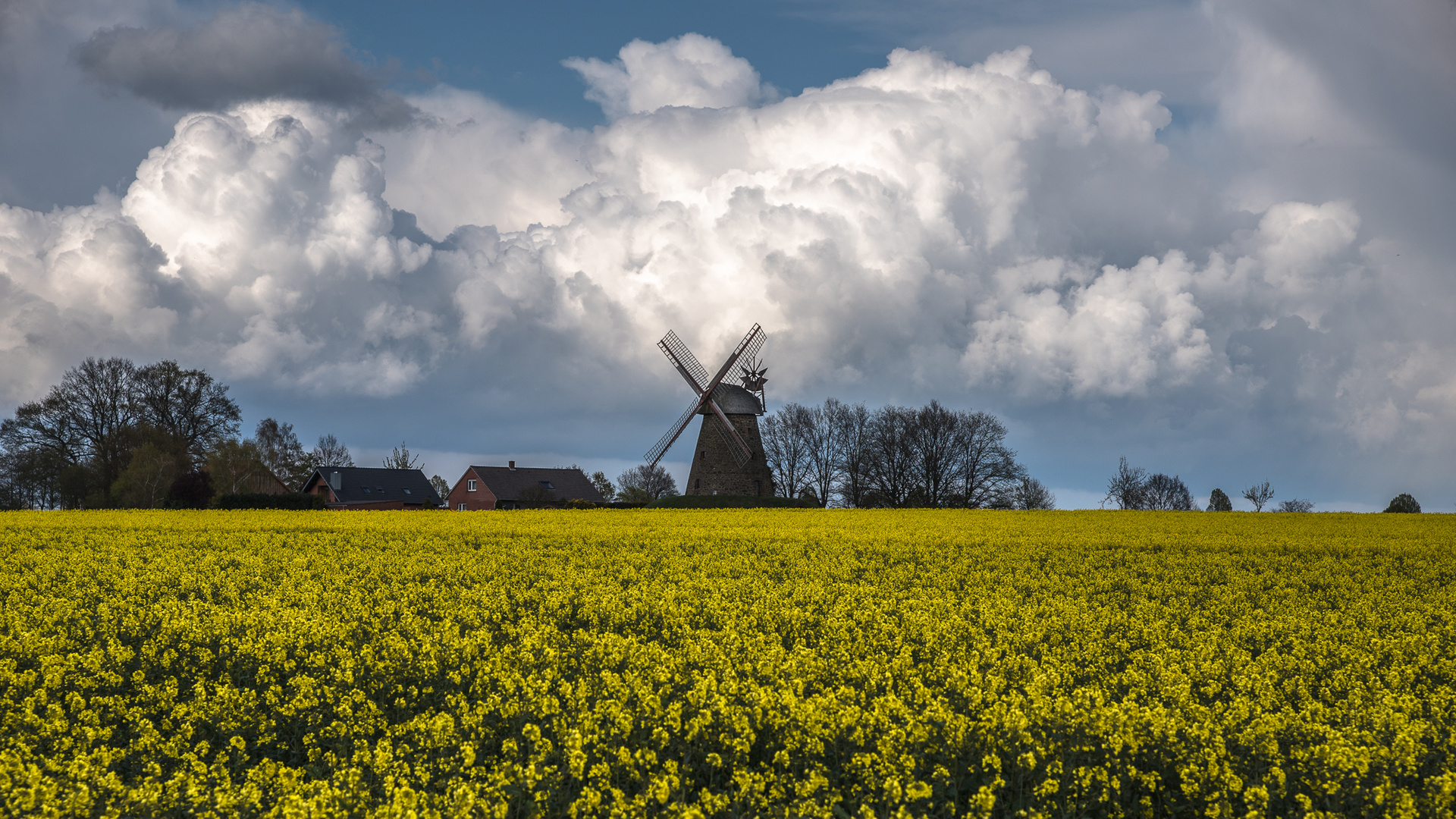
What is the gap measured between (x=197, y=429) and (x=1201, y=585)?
68.2 m

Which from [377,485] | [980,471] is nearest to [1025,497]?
[980,471]

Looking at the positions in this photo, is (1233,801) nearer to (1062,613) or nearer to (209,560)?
(1062,613)

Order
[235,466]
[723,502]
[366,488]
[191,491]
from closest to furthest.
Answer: [191,491] → [723,502] → [235,466] → [366,488]

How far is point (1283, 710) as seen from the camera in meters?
7.28

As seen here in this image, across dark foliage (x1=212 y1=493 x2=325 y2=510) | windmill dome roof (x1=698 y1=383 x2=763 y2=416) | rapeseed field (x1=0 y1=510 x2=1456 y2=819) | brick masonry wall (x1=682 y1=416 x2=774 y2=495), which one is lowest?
rapeseed field (x1=0 y1=510 x2=1456 y2=819)

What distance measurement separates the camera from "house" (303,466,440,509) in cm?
7612

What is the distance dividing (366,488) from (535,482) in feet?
49.0

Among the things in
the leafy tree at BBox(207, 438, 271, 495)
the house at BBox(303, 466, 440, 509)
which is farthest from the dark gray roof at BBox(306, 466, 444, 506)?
the leafy tree at BBox(207, 438, 271, 495)

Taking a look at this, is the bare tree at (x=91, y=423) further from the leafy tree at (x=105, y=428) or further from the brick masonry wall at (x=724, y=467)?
the brick masonry wall at (x=724, y=467)

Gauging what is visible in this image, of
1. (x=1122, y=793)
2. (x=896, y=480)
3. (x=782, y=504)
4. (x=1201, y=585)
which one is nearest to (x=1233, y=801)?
(x=1122, y=793)

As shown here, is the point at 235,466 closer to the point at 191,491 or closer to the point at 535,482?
the point at 191,491

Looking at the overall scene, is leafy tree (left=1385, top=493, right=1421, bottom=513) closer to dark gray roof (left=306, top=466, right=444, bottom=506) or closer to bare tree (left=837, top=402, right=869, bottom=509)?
bare tree (left=837, top=402, right=869, bottom=509)

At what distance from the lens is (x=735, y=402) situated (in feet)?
183

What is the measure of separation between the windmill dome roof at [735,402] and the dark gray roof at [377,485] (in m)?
29.9
